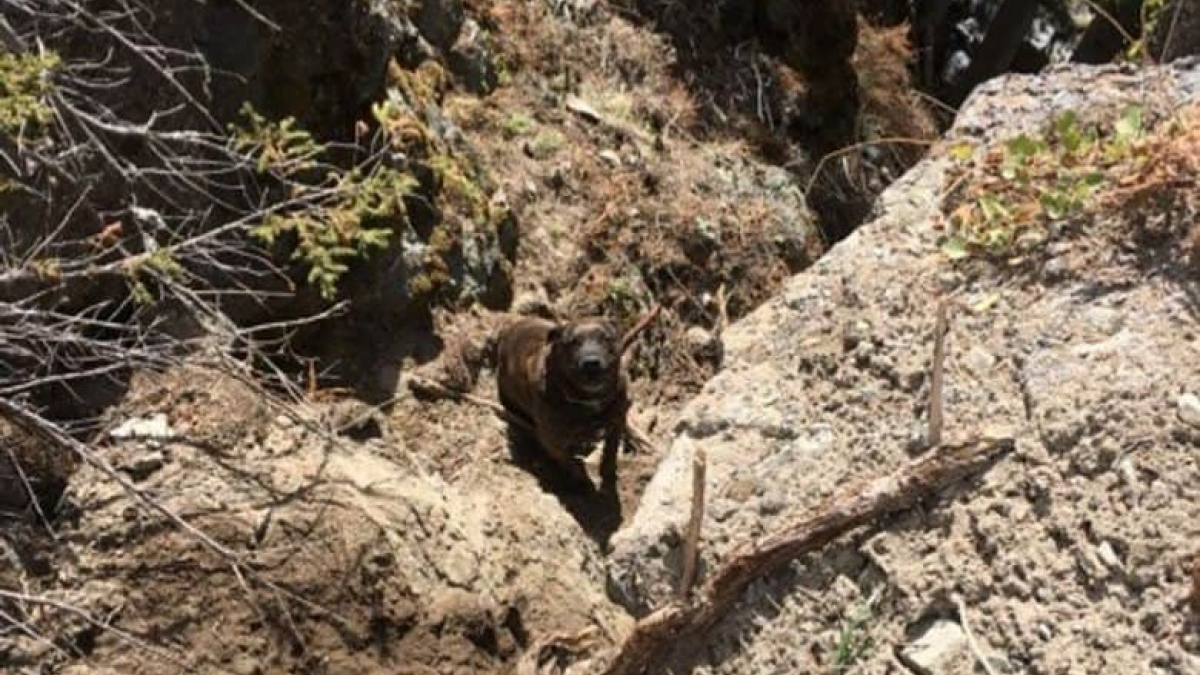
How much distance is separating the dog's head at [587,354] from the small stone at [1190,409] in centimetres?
354

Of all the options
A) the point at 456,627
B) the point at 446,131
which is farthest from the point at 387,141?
the point at 456,627

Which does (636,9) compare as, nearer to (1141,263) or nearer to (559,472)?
(559,472)

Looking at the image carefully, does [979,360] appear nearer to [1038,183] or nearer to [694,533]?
[1038,183]

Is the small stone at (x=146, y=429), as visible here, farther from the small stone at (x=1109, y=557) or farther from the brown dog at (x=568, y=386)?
the small stone at (x=1109, y=557)

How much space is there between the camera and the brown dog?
708cm

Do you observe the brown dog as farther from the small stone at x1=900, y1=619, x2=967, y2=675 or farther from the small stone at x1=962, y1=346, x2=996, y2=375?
the small stone at x1=900, y1=619, x2=967, y2=675

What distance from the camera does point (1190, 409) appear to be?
377 centimetres

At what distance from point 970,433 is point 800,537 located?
0.53m

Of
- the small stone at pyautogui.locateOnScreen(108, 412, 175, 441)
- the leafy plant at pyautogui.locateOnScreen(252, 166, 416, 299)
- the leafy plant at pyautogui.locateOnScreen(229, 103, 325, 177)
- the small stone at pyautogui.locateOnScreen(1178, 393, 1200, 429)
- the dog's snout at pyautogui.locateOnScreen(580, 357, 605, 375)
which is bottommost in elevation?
the dog's snout at pyautogui.locateOnScreen(580, 357, 605, 375)

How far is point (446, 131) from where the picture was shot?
8.07m

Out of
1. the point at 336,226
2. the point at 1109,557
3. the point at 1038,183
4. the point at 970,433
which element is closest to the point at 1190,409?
the point at 1109,557

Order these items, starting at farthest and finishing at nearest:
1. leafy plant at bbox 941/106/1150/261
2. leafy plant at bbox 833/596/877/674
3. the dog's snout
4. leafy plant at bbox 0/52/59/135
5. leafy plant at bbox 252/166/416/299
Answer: the dog's snout
leafy plant at bbox 252/166/416/299
leafy plant at bbox 0/52/59/135
leafy plant at bbox 941/106/1150/261
leafy plant at bbox 833/596/877/674

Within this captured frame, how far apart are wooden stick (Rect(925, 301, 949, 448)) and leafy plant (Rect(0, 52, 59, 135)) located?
2783mm

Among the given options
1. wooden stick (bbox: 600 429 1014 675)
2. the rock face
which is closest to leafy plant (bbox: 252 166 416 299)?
the rock face
